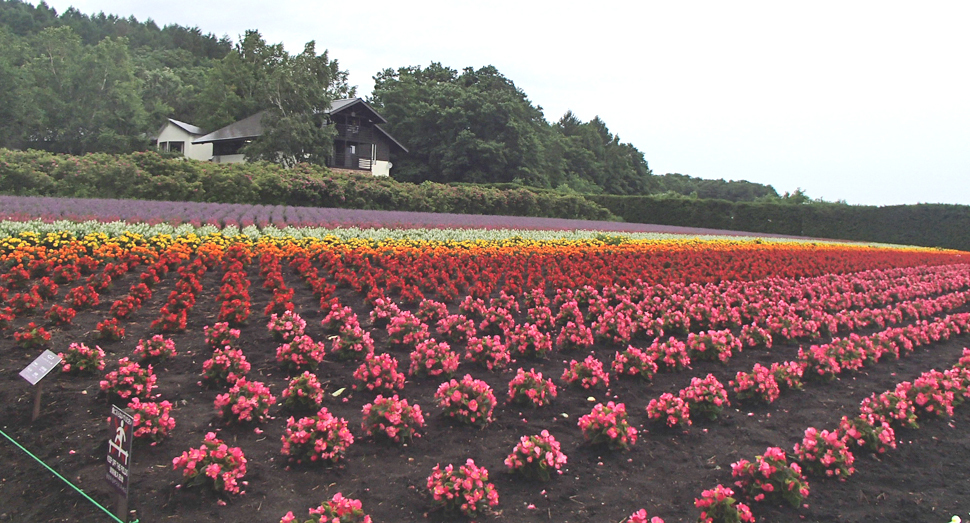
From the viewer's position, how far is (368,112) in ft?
147

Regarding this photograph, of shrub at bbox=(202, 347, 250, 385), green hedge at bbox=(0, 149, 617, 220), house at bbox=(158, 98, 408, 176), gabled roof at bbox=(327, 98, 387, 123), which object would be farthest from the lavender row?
house at bbox=(158, 98, 408, 176)

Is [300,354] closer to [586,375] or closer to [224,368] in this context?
[224,368]

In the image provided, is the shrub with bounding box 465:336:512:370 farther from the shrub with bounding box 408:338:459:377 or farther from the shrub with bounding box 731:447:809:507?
the shrub with bounding box 731:447:809:507

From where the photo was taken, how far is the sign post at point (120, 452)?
2.69 meters

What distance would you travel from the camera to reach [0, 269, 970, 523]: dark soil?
3.22m

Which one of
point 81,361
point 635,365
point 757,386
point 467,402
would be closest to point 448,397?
point 467,402

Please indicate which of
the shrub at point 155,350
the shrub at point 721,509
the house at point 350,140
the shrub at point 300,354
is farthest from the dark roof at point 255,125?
the shrub at point 721,509

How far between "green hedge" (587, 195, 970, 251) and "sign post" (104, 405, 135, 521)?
34.0 m

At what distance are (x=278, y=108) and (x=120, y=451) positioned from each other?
36866 millimetres

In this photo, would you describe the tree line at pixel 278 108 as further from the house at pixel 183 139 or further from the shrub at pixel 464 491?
the shrub at pixel 464 491

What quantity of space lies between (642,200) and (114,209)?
28.9 meters

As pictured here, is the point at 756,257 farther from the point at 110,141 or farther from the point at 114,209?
the point at 110,141

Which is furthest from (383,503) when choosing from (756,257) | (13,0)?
(13,0)

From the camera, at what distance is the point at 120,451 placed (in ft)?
8.92
